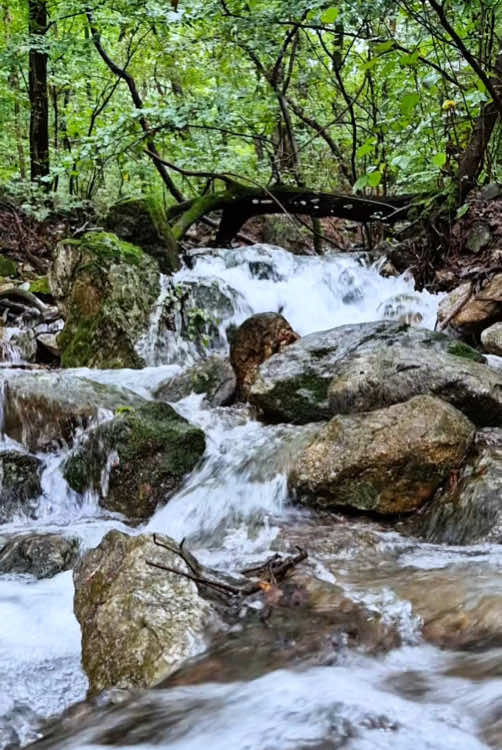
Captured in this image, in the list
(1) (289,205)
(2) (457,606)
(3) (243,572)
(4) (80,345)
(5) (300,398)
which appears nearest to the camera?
(2) (457,606)

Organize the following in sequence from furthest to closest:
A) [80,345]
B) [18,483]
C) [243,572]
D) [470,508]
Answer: [80,345] → [18,483] → [470,508] → [243,572]

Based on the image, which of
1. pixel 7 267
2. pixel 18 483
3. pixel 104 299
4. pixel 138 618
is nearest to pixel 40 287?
pixel 7 267

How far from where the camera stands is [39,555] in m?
3.85

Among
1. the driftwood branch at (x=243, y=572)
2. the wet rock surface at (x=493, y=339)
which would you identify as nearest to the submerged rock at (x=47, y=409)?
the driftwood branch at (x=243, y=572)

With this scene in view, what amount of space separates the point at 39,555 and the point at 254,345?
3.46 metres

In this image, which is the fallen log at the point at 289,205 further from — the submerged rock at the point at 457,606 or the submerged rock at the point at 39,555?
Answer: the submerged rock at the point at 457,606

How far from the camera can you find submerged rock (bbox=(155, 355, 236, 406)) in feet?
21.3

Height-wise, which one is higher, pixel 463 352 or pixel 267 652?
pixel 463 352

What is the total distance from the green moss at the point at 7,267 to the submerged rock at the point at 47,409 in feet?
16.7

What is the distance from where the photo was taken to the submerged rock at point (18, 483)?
4.95 m

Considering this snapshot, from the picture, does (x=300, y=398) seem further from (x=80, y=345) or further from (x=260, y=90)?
(x=260, y=90)

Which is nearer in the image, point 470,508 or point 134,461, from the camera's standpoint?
point 470,508

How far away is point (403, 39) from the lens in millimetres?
9906

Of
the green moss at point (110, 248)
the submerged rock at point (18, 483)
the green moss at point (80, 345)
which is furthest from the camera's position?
the green moss at point (110, 248)
